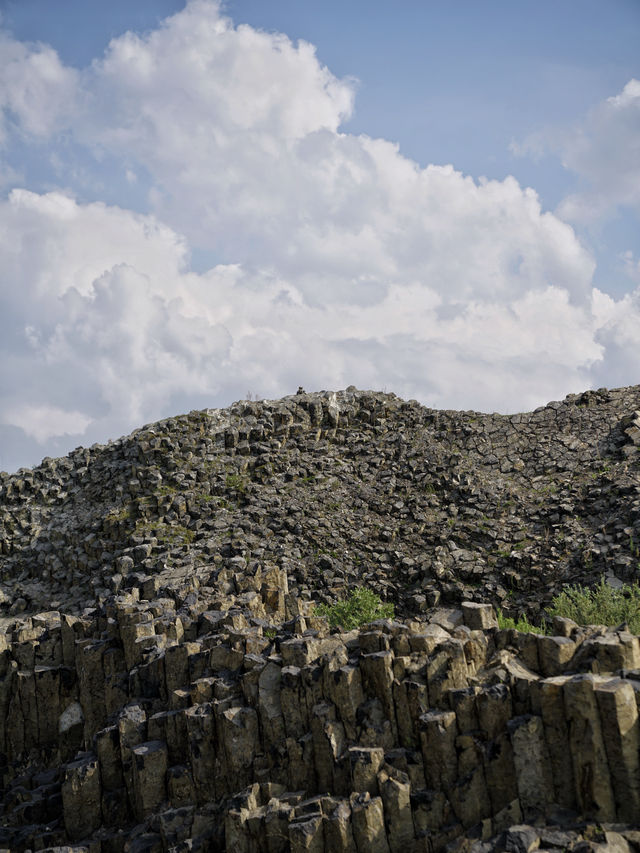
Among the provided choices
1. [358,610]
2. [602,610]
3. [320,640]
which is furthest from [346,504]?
[320,640]

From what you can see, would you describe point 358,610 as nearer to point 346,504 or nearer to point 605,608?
point 346,504

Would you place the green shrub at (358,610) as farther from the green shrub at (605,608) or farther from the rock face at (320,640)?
the green shrub at (605,608)

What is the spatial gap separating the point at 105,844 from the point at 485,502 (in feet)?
76.0

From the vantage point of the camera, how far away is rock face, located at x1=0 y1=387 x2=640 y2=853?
12.8 meters

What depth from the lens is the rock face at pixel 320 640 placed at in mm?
12812

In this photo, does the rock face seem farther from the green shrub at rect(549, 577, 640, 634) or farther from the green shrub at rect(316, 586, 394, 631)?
the green shrub at rect(549, 577, 640, 634)

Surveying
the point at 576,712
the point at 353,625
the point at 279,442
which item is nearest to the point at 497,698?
the point at 576,712

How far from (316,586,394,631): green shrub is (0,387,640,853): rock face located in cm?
122

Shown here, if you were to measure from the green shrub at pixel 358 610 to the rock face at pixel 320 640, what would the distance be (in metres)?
1.22

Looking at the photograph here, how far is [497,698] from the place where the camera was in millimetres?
13234

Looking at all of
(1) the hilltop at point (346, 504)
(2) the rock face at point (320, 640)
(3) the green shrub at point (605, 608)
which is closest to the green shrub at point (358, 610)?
(2) the rock face at point (320, 640)

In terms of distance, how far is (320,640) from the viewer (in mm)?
17844

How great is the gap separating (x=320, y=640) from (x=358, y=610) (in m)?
10.4

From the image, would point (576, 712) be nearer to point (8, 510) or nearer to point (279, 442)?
point (279, 442)
